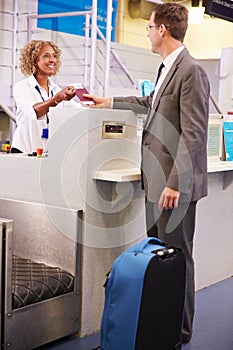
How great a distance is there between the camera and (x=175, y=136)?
2.73 metres

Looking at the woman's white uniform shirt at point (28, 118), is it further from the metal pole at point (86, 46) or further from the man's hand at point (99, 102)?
the metal pole at point (86, 46)

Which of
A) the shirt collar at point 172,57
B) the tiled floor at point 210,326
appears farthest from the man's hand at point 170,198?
the tiled floor at point 210,326

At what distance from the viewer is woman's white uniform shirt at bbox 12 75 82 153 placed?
11.2ft

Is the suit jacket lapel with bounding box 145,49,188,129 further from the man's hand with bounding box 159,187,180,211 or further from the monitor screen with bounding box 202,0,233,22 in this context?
the monitor screen with bounding box 202,0,233,22

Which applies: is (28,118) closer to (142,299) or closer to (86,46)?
(142,299)

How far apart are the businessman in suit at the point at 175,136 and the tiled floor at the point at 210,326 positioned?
13cm

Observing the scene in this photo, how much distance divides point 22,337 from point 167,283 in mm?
688

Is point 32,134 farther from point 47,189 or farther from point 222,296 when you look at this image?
point 222,296

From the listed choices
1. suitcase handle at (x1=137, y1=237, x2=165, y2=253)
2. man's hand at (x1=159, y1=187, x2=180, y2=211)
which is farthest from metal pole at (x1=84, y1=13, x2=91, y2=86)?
suitcase handle at (x1=137, y1=237, x2=165, y2=253)

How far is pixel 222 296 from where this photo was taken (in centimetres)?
361

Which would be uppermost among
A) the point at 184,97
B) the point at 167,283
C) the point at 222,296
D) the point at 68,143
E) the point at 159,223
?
the point at 184,97

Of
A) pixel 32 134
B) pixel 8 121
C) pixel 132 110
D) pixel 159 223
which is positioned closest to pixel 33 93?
pixel 32 134

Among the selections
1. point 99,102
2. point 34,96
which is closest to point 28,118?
point 34,96

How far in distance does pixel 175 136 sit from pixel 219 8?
313cm
